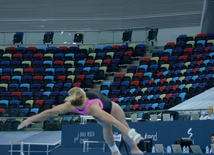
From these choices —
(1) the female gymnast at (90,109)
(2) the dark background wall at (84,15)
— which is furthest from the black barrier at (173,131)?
(2) the dark background wall at (84,15)

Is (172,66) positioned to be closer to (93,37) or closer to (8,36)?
(93,37)

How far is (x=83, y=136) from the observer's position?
9.63 meters

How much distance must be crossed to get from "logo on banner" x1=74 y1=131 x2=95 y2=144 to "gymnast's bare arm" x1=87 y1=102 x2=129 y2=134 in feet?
17.6

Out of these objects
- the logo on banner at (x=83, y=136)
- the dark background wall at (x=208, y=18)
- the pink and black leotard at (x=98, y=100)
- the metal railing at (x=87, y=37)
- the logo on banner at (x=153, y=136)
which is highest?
the dark background wall at (x=208, y=18)

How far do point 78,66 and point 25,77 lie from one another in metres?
2.90

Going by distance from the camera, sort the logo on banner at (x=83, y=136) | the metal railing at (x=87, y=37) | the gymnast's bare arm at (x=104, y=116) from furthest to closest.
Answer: the metal railing at (x=87, y=37) → the logo on banner at (x=83, y=136) → the gymnast's bare arm at (x=104, y=116)

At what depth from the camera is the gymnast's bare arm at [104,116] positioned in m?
3.99

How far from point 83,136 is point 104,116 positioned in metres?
5.71

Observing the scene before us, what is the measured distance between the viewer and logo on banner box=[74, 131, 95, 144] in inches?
374

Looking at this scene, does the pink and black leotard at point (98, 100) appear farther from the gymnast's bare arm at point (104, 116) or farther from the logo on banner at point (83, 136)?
the logo on banner at point (83, 136)

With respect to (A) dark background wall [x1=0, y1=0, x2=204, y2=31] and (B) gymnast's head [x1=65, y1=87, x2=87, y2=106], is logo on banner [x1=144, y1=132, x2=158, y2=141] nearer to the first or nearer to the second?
(B) gymnast's head [x1=65, y1=87, x2=87, y2=106]

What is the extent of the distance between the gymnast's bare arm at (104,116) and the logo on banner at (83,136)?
536cm

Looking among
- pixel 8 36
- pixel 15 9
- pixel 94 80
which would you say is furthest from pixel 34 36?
pixel 94 80

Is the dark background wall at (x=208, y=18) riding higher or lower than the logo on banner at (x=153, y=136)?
higher
